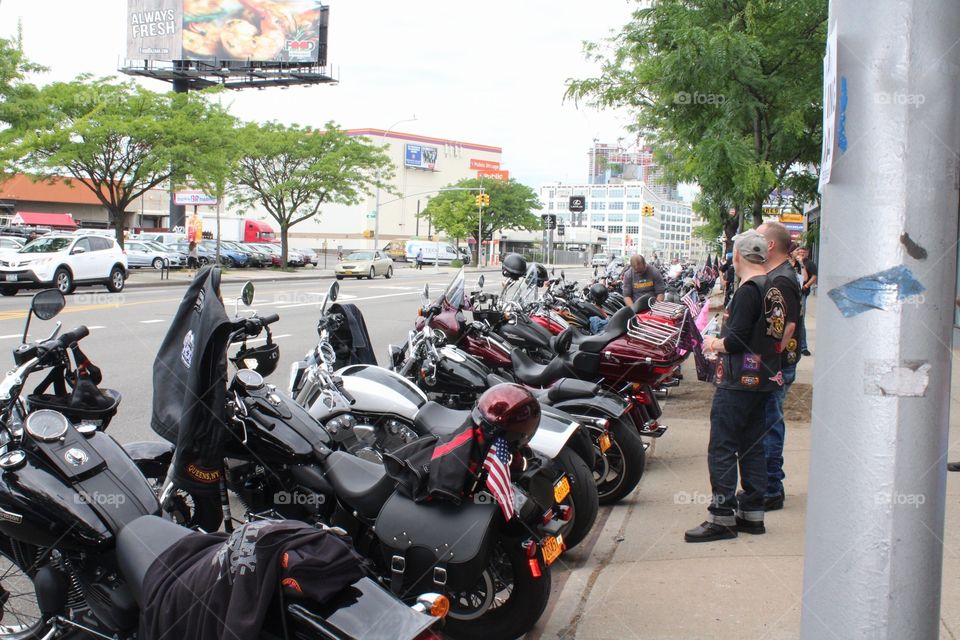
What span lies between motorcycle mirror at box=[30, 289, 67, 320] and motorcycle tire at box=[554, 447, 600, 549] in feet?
8.23

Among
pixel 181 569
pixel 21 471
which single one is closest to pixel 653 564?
pixel 181 569

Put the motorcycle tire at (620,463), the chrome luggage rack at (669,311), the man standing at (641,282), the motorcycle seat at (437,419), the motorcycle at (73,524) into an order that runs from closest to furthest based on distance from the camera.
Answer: the motorcycle at (73,524) → the motorcycle seat at (437,419) → the motorcycle tire at (620,463) → the chrome luggage rack at (669,311) → the man standing at (641,282)

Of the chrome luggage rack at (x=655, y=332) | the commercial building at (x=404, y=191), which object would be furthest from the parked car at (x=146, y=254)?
the commercial building at (x=404, y=191)

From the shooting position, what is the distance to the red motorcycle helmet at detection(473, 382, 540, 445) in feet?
11.4

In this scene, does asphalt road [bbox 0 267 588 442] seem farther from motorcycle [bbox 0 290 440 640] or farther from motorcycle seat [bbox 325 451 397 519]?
motorcycle [bbox 0 290 440 640]

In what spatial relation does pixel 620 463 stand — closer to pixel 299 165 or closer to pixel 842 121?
pixel 842 121

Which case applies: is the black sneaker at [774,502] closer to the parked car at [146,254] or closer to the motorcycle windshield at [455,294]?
the motorcycle windshield at [455,294]

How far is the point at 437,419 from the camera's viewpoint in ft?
14.9

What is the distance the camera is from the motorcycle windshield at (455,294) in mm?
8023

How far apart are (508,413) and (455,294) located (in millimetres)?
4772

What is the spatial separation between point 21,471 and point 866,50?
306cm

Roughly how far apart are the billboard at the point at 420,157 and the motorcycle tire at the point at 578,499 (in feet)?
374

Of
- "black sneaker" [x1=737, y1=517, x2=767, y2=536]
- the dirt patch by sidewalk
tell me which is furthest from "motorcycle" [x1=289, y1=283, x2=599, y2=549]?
the dirt patch by sidewalk

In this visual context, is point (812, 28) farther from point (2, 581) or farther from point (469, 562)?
point (2, 581)
